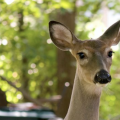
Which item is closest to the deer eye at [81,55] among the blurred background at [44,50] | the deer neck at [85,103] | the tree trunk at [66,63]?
the deer neck at [85,103]

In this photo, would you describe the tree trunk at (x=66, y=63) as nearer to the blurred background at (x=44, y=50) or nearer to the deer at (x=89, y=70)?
the blurred background at (x=44, y=50)

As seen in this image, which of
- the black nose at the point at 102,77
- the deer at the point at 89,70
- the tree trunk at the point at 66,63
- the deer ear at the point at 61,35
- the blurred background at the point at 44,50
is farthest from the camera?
the tree trunk at the point at 66,63

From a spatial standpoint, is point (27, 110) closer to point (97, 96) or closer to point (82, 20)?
point (97, 96)

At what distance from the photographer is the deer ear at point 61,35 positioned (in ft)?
4.14

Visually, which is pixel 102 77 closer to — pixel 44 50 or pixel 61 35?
pixel 61 35

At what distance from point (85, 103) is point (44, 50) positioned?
199 cm

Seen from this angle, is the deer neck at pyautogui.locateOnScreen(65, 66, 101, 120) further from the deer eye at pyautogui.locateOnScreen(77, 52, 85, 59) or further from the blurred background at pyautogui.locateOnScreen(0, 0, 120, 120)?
the blurred background at pyautogui.locateOnScreen(0, 0, 120, 120)

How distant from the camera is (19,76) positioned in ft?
11.9

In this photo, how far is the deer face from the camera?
3.62ft

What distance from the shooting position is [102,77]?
102cm

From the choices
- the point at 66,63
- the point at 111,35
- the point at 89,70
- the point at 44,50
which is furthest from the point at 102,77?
the point at 44,50

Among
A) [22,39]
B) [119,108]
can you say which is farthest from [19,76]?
[119,108]

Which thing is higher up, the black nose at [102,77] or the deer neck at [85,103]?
the black nose at [102,77]

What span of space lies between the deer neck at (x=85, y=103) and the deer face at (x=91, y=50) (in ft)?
0.16
